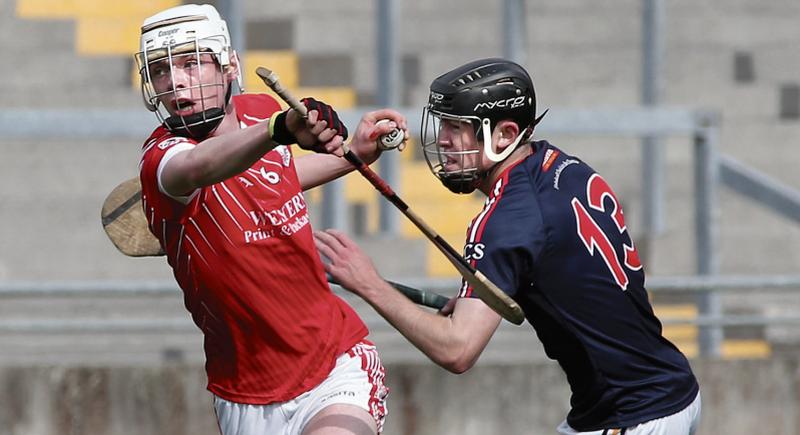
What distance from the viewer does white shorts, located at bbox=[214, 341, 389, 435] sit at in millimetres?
4406

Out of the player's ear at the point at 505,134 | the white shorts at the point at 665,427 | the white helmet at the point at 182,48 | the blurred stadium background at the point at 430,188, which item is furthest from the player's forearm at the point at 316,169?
the blurred stadium background at the point at 430,188

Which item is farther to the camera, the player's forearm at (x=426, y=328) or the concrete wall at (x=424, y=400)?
the concrete wall at (x=424, y=400)

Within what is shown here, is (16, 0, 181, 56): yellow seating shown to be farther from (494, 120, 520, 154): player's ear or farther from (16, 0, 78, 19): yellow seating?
(494, 120, 520, 154): player's ear

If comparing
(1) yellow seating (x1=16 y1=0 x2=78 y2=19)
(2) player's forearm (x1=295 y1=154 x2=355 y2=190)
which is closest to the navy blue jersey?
(2) player's forearm (x1=295 y1=154 x2=355 y2=190)

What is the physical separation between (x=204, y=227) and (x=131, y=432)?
2.68 metres

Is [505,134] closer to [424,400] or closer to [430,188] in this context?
[424,400]

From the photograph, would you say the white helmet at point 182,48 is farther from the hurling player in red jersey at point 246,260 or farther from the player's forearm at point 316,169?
the player's forearm at point 316,169

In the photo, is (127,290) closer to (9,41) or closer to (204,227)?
(204,227)

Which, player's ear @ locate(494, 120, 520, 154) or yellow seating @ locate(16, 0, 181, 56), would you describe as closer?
player's ear @ locate(494, 120, 520, 154)

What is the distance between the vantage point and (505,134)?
405 cm

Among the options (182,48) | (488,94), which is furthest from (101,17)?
(488,94)

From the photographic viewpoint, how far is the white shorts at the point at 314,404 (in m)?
4.41

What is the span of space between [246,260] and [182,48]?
64 cm

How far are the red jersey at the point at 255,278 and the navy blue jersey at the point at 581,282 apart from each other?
70 cm
